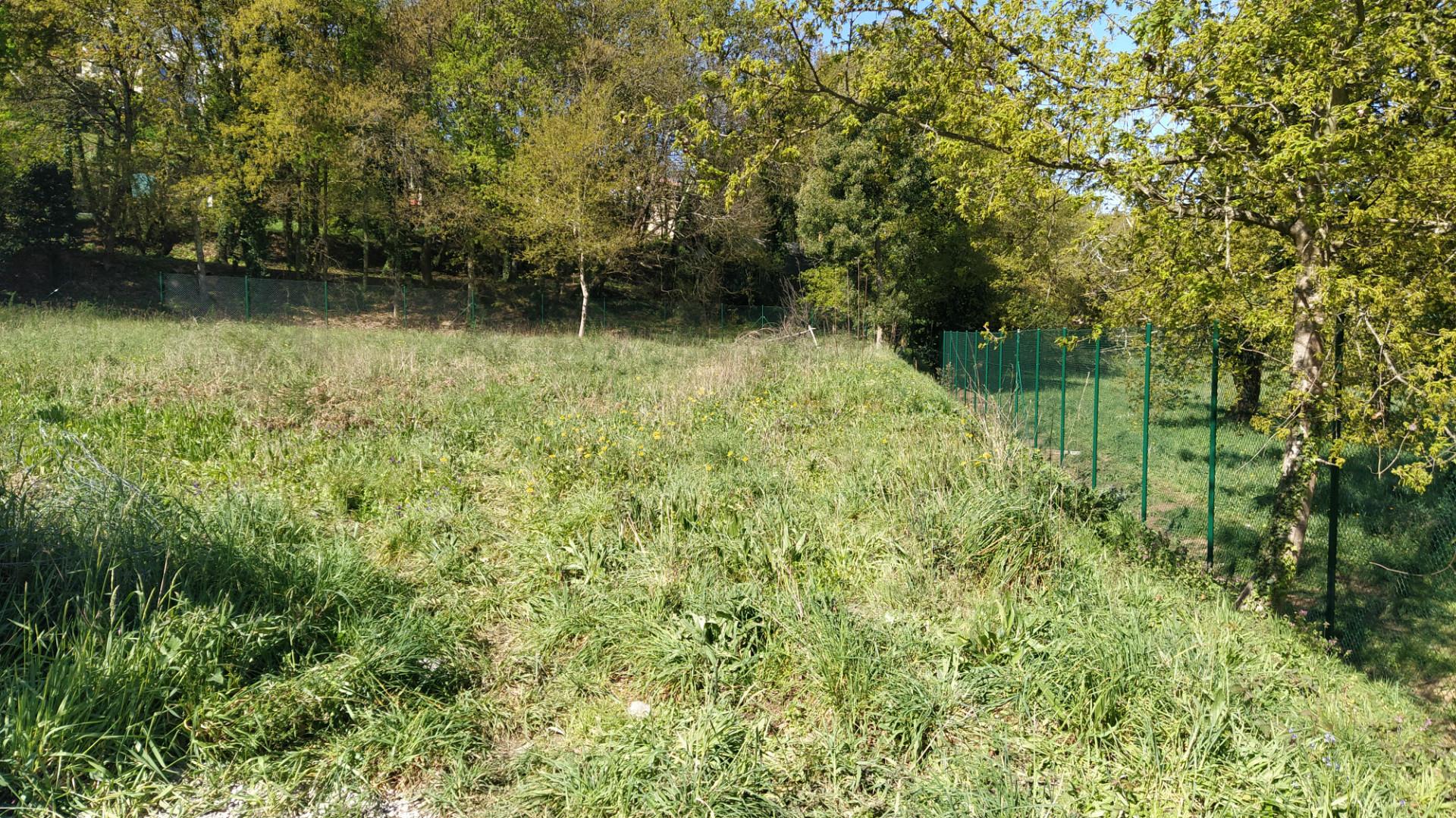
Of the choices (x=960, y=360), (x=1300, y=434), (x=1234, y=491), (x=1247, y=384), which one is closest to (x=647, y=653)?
(x=1300, y=434)

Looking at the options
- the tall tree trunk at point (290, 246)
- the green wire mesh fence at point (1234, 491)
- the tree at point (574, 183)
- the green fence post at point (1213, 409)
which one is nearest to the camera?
the green wire mesh fence at point (1234, 491)

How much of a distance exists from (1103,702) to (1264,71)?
423 centimetres

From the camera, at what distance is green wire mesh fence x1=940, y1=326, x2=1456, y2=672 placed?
5.75 m

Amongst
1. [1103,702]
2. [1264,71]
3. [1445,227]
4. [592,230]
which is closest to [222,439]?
[1103,702]

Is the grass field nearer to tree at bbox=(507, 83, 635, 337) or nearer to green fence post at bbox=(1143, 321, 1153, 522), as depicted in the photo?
green fence post at bbox=(1143, 321, 1153, 522)

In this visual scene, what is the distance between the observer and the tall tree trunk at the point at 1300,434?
15.7 feet

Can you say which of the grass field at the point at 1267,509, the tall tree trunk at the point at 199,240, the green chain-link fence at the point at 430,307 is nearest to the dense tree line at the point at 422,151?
the tall tree trunk at the point at 199,240

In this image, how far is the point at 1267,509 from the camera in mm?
7977

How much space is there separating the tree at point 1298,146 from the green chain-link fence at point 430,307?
2179cm

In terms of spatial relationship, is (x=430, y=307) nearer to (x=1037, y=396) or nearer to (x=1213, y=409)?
(x=1037, y=396)

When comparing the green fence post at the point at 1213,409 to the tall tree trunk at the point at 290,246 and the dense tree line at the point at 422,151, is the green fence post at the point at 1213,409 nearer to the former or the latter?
the dense tree line at the point at 422,151

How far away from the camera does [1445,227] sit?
170 inches

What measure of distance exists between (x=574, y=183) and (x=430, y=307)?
26.5 feet

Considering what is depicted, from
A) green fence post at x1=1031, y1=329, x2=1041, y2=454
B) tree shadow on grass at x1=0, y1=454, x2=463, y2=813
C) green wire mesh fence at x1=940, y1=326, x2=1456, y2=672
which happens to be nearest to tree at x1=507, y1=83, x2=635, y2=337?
green fence post at x1=1031, y1=329, x2=1041, y2=454
